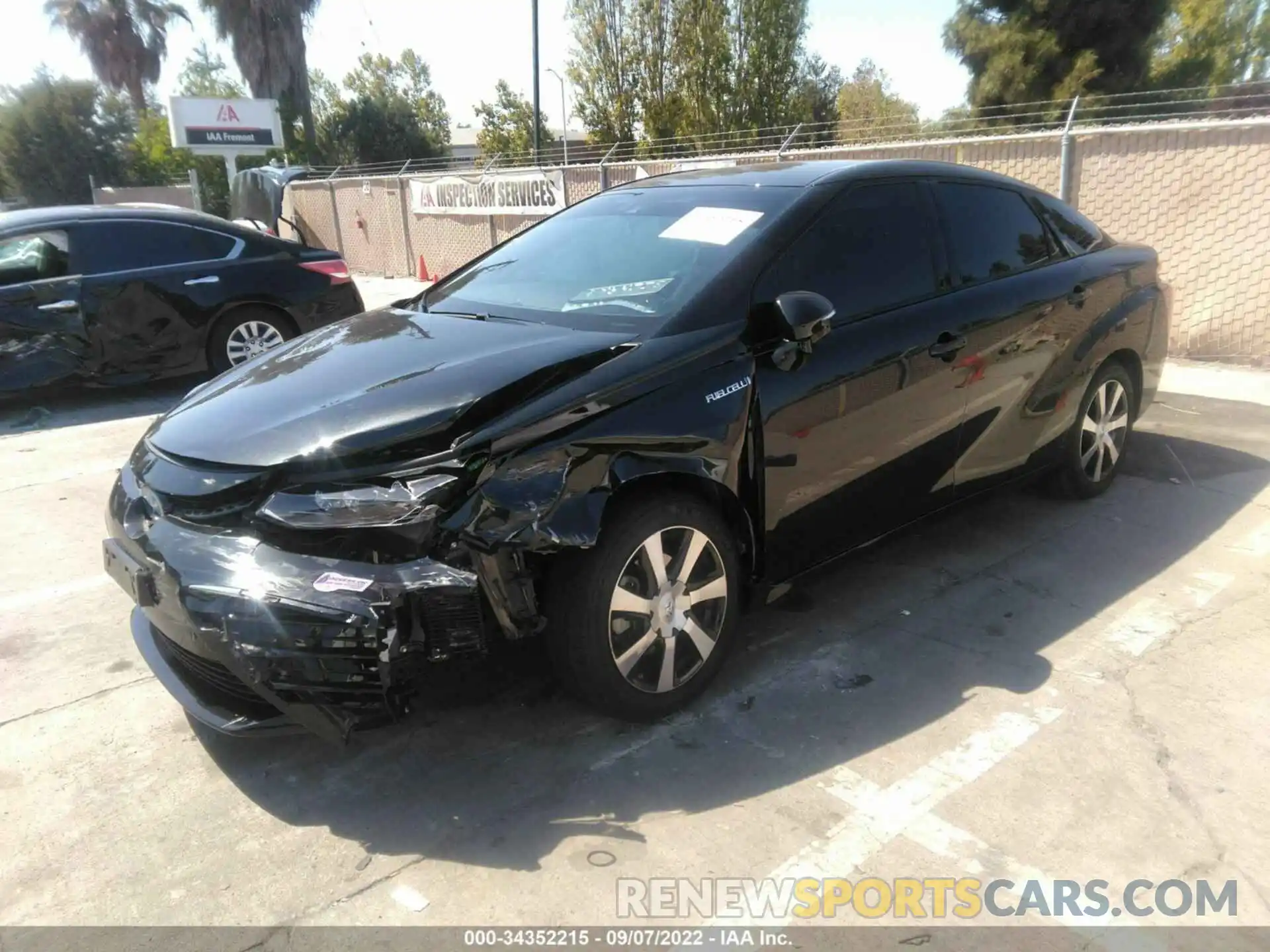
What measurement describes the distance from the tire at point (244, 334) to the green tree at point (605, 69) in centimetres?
2559

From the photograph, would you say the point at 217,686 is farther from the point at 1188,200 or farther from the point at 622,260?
the point at 1188,200

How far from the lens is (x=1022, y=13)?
79.2 ft

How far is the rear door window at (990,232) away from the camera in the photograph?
4035 millimetres

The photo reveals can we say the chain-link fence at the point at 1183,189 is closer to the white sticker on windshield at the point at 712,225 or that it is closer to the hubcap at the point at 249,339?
the hubcap at the point at 249,339

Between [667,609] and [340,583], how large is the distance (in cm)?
100

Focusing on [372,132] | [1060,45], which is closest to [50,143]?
[372,132]

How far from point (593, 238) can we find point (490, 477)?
1614 mm

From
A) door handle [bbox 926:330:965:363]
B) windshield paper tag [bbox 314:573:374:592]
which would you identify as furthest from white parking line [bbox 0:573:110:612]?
door handle [bbox 926:330:965:363]

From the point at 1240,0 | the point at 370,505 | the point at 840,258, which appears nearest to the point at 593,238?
the point at 840,258

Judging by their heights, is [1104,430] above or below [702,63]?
below

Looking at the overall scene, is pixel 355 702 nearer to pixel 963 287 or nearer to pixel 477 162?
pixel 963 287

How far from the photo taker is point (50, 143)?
139 ft

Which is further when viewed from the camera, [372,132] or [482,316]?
[372,132]

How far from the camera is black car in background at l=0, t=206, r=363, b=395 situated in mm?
7215
